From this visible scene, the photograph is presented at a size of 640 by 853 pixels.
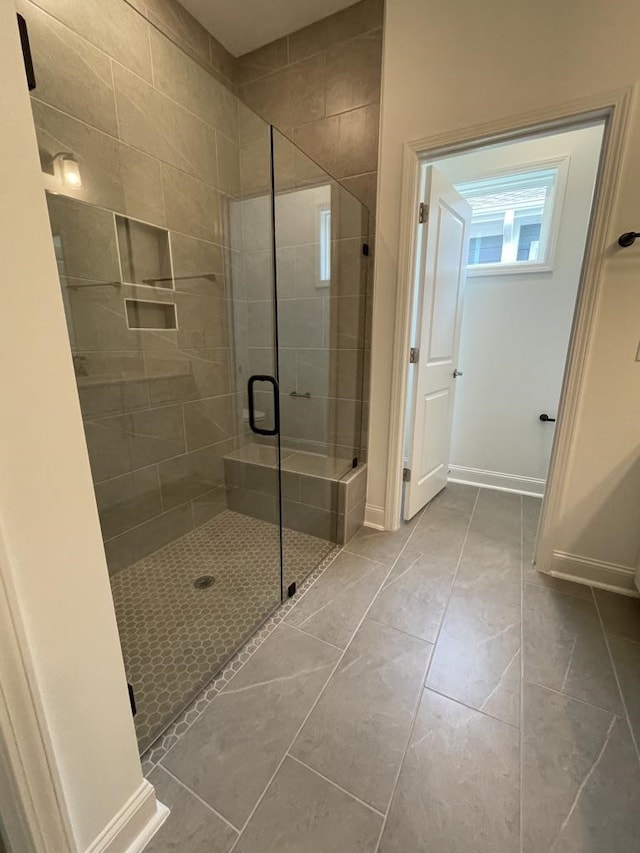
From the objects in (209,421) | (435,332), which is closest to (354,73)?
(435,332)

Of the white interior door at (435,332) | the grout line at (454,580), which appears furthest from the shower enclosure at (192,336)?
the grout line at (454,580)

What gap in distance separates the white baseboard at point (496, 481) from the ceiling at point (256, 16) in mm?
3065

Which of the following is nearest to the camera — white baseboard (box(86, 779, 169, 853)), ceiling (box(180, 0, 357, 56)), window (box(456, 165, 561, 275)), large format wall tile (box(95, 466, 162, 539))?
white baseboard (box(86, 779, 169, 853))

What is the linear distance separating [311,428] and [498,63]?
202 cm

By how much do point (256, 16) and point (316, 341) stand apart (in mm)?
1763

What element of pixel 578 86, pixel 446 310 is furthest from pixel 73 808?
pixel 578 86

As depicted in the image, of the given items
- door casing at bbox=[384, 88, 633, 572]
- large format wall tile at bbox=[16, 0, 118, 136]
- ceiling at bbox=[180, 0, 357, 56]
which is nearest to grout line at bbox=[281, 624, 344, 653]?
door casing at bbox=[384, 88, 633, 572]

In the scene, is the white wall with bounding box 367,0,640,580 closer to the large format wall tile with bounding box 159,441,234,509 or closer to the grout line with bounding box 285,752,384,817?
Answer: the grout line with bounding box 285,752,384,817

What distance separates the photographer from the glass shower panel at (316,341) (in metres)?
2.02

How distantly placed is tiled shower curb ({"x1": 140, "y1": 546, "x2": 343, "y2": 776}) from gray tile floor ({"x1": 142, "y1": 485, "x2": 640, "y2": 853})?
0.07 feet

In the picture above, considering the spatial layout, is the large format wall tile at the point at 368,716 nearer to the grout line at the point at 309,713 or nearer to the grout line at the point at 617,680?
the grout line at the point at 309,713

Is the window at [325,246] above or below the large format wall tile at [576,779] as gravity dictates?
above

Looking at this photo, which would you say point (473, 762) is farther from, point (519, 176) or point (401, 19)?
point (519, 176)

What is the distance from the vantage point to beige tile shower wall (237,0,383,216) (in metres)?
1.84
